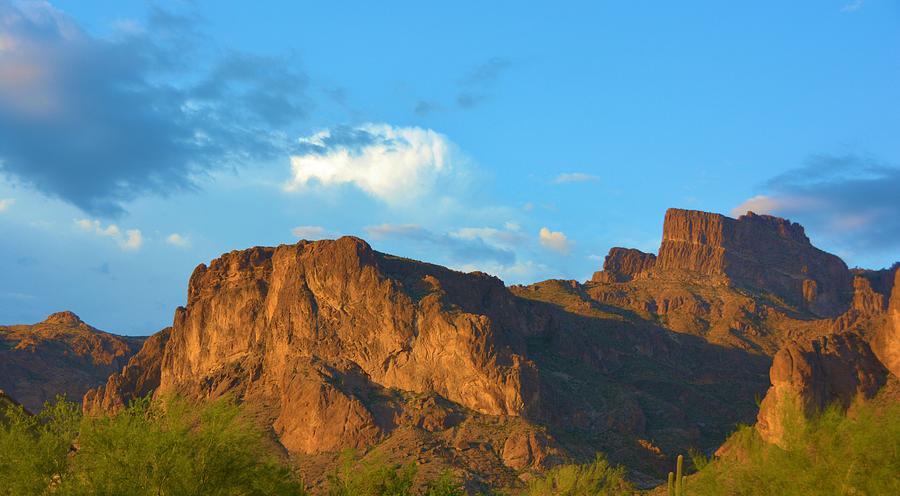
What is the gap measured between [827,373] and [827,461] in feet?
322

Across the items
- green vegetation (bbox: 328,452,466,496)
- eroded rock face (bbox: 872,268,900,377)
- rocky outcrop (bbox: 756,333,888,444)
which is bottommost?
green vegetation (bbox: 328,452,466,496)

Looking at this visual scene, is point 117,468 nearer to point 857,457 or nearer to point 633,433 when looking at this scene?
point 857,457

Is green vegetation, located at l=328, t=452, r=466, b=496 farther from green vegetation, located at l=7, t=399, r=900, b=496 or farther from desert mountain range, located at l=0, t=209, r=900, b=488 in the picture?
desert mountain range, located at l=0, t=209, r=900, b=488

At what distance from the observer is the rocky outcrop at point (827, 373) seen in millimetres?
140000

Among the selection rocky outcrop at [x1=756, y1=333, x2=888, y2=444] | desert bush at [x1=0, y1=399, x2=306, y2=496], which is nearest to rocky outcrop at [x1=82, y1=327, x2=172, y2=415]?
rocky outcrop at [x1=756, y1=333, x2=888, y2=444]

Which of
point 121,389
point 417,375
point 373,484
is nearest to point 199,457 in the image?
point 373,484

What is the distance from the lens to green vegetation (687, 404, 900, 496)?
4925 centimetres

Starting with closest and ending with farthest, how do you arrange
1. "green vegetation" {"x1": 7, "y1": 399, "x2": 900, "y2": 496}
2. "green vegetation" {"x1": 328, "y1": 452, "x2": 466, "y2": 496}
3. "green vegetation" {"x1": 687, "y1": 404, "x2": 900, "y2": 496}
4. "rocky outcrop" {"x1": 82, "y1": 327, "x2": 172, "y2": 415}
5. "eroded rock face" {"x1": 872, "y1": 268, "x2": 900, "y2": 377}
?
1. "green vegetation" {"x1": 7, "y1": 399, "x2": 900, "y2": 496}
2. "green vegetation" {"x1": 687, "y1": 404, "x2": 900, "y2": 496}
3. "green vegetation" {"x1": 328, "y1": 452, "x2": 466, "y2": 496}
4. "eroded rock face" {"x1": 872, "y1": 268, "x2": 900, "y2": 377}
5. "rocky outcrop" {"x1": 82, "y1": 327, "x2": 172, "y2": 415}

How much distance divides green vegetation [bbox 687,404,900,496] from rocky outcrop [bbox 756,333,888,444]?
8160cm

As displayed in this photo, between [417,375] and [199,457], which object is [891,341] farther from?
[199,457]

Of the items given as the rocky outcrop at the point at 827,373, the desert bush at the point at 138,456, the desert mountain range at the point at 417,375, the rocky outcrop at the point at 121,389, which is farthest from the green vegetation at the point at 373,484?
the rocky outcrop at the point at 121,389

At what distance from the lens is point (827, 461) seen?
51.3 meters

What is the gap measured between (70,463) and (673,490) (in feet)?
106

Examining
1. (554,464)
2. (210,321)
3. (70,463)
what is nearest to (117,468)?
(70,463)
